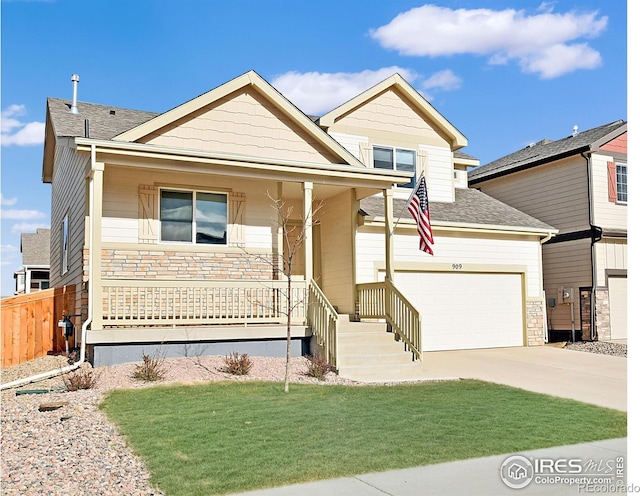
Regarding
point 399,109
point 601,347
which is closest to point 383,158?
point 399,109

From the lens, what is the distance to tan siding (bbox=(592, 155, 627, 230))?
1916 cm

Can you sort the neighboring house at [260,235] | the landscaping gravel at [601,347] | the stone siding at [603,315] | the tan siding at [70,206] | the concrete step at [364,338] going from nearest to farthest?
the neighboring house at [260,235] < the concrete step at [364,338] < the tan siding at [70,206] < the landscaping gravel at [601,347] < the stone siding at [603,315]

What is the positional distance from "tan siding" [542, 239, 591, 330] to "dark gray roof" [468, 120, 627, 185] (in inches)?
117

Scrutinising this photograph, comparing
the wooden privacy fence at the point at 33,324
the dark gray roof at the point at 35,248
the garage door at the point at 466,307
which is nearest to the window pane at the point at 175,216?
the wooden privacy fence at the point at 33,324

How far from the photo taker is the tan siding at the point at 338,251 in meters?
15.5

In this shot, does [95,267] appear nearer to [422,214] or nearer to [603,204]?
[422,214]

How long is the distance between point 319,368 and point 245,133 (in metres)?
5.89

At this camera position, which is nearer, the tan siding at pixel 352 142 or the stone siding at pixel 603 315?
the tan siding at pixel 352 142

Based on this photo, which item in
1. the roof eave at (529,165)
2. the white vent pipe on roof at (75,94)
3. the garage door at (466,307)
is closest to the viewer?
the white vent pipe on roof at (75,94)

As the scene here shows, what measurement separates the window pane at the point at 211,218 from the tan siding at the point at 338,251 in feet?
10.7

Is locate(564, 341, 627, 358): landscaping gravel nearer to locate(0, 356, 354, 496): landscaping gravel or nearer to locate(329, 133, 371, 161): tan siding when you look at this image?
locate(329, 133, 371, 161): tan siding

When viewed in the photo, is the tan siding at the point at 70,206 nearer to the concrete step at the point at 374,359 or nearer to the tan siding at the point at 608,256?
the concrete step at the point at 374,359

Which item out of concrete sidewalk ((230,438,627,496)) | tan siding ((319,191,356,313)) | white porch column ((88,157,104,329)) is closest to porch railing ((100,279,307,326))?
white porch column ((88,157,104,329))

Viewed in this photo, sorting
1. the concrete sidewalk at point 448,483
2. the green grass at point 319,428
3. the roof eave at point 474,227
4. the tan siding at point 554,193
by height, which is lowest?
the concrete sidewalk at point 448,483
